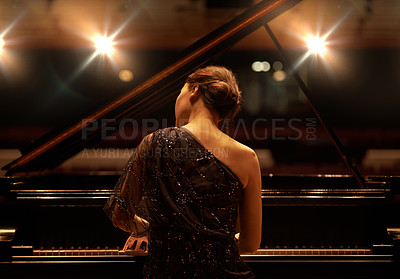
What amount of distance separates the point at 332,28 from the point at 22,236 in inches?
139

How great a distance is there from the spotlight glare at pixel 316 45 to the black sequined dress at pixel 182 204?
10.2ft

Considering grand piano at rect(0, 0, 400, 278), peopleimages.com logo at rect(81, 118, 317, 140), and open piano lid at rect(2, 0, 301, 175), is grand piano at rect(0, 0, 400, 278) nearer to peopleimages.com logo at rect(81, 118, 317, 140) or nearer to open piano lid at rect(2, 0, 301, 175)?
open piano lid at rect(2, 0, 301, 175)

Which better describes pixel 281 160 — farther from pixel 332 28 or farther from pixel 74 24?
pixel 74 24

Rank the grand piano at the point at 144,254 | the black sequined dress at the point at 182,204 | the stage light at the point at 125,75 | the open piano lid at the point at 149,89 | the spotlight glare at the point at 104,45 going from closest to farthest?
the black sequined dress at the point at 182,204, the grand piano at the point at 144,254, the open piano lid at the point at 149,89, the stage light at the point at 125,75, the spotlight glare at the point at 104,45

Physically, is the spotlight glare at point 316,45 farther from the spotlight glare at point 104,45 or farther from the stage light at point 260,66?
the spotlight glare at point 104,45

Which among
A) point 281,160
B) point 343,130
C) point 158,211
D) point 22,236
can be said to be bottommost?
point 158,211

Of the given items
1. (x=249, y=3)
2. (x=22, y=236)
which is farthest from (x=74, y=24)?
(x=22, y=236)

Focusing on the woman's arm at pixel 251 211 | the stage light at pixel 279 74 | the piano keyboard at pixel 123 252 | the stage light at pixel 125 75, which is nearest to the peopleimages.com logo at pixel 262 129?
the stage light at pixel 279 74

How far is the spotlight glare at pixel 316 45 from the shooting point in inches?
153

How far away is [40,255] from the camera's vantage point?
1993mm

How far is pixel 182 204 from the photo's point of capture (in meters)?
1.14

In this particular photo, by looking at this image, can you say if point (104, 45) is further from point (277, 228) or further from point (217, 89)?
point (217, 89)

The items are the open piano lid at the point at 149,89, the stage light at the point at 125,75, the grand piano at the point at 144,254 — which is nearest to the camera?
the grand piano at the point at 144,254


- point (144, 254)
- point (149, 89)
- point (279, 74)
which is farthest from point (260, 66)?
point (144, 254)
